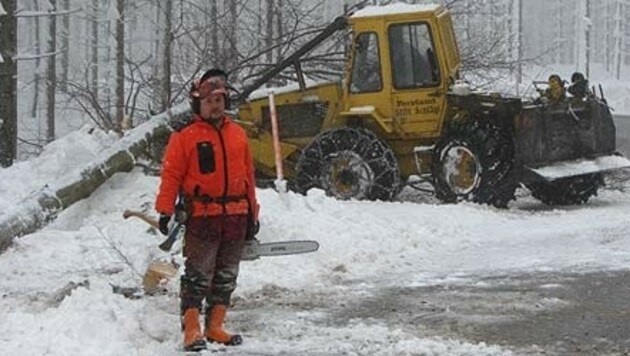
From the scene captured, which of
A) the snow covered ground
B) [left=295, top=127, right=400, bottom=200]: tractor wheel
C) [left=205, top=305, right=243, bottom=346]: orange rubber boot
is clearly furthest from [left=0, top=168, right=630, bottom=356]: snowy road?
[left=295, top=127, right=400, bottom=200]: tractor wheel

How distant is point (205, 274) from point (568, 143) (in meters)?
8.05

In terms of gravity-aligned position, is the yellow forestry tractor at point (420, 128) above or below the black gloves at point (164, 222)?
above

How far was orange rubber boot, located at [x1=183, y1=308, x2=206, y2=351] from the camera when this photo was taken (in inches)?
264

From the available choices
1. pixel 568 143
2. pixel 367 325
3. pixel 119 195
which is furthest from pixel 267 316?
pixel 568 143

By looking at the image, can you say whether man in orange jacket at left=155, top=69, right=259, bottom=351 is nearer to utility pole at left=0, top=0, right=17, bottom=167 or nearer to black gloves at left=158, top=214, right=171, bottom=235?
black gloves at left=158, top=214, right=171, bottom=235

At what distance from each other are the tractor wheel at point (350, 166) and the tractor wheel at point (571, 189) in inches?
93.3

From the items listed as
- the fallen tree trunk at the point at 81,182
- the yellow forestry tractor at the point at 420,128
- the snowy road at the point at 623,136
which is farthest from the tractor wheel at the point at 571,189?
the snowy road at the point at 623,136

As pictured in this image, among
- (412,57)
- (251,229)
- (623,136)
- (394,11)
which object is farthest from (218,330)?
(623,136)

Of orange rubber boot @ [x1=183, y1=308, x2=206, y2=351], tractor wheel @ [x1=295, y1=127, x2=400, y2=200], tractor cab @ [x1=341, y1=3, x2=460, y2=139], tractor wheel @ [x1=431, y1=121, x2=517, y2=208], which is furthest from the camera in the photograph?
tractor cab @ [x1=341, y1=3, x2=460, y2=139]

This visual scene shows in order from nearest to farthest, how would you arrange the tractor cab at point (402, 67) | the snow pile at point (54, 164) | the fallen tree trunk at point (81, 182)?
1. the fallen tree trunk at point (81, 182)
2. the snow pile at point (54, 164)
3. the tractor cab at point (402, 67)

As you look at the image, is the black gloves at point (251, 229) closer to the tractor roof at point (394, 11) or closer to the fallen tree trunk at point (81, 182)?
the fallen tree trunk at point (81, 182)

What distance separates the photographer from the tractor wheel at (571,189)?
1446 cm

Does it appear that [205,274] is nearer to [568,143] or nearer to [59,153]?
[59,153]

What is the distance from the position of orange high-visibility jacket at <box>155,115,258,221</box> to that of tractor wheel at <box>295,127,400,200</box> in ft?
21.1
